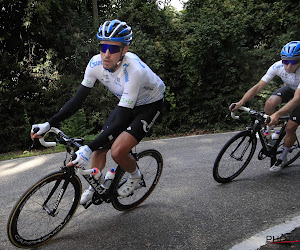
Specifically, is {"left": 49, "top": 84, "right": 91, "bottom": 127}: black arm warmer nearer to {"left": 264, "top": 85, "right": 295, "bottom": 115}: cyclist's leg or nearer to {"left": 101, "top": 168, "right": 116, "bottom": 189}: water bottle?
{"left": 101, "top": 168, "right": 116, "bottom": 189}: water bottle

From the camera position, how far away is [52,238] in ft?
10.2

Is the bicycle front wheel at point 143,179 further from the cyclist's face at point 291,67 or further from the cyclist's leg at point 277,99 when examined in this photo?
the cyclist's face at point 291,67

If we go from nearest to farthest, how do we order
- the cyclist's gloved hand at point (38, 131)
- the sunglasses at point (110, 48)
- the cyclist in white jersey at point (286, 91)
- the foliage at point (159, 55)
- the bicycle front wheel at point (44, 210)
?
1. the bicycle front wheel at point (44, 210)
2. the cyclist's gloved hand at point (38, 131)
3. the sunglasses at point (110, 48)
4. the cyclist in white jersey at point (286, 91)
5. the foliage at point (159, 55)

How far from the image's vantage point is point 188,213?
3.52 metres

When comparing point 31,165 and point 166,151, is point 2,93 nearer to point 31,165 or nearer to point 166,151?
point 31,165

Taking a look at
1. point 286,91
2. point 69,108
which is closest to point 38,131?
point 69,108

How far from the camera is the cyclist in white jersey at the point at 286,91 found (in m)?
3.85

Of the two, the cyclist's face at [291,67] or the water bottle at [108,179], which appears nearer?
the water bottle at [108,179]

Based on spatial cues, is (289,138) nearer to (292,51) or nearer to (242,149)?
(242,149)

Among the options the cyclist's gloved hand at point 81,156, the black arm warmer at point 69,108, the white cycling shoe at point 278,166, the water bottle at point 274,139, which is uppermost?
the black arm warmer at point 69,108

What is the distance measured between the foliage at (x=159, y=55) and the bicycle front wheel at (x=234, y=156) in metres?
5.98

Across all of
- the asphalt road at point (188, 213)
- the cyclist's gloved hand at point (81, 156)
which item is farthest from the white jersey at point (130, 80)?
the asphalt road at point (188, 213)

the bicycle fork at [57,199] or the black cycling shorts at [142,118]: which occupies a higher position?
the black cycling shorts at [142,118]

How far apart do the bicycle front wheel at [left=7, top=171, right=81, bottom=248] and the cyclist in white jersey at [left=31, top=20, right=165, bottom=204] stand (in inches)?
9.1
